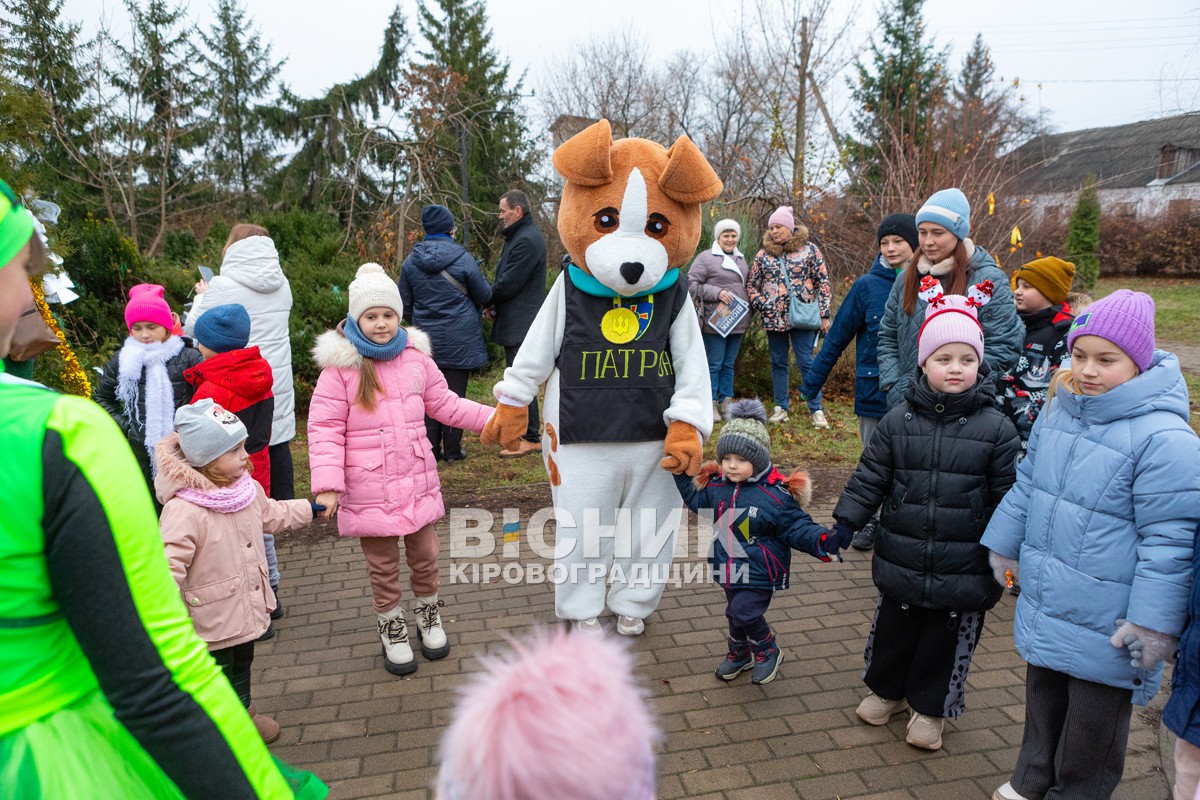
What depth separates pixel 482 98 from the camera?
1814 centimetres

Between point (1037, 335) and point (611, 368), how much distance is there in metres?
2.40

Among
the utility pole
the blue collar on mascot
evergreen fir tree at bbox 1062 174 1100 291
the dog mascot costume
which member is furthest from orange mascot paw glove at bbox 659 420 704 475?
evergreen fir tree at bbox 1062 174 1100 291

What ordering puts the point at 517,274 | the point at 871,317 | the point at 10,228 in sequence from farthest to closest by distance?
the point at 517,274 < the point at 871,317 < the point at 10,228

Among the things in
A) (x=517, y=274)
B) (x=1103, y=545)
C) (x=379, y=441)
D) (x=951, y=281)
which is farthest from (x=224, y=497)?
(x=517, y=274)

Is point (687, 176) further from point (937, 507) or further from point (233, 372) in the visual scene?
point (233, 372)

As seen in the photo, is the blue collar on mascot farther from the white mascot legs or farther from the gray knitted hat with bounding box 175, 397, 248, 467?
the gray knitted hat with bounding box 175, 397, 248, 467

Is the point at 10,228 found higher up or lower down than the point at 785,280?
higher up

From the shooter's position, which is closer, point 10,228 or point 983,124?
point 10,228

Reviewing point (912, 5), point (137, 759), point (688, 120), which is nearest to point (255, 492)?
point (137, 759)

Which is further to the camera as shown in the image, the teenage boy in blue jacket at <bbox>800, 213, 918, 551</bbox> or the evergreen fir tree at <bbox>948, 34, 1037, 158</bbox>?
the evergreen fir tree at <bbox>948, 34, 1037, 158</bbox>

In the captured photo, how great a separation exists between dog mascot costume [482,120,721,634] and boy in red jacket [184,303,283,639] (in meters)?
1.11

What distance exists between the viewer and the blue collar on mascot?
3643 mm

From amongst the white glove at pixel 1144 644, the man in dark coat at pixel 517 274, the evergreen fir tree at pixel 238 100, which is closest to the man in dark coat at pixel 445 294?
the man in dark coat at pixel 517 274

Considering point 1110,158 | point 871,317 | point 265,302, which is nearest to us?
point 265,302
